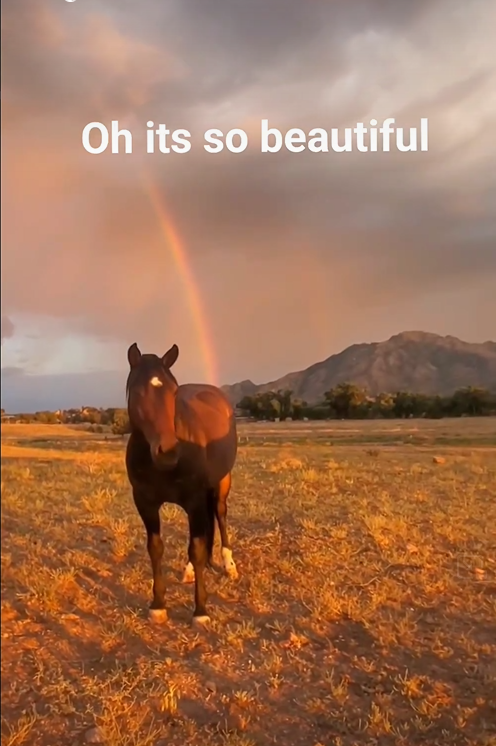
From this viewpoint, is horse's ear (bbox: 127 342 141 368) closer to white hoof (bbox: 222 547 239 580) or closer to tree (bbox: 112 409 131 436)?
tree (bbox: 112 409 131 436)

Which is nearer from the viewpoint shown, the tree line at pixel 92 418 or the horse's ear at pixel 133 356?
the horse's ear at pixel 133 356

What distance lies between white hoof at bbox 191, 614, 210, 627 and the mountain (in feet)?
3.61

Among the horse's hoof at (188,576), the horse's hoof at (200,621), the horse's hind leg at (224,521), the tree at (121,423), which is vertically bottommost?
the horse's hoof at (200,621)

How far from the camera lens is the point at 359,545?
3.30 meters

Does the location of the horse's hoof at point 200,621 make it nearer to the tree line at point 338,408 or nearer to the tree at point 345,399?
the tree line at point 338,408

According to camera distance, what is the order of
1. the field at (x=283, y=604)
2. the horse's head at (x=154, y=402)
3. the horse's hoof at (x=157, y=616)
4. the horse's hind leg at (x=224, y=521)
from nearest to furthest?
the field at (x=283, y=604), the horse's head at (x=154, y=402), the horse's hoof at (x=157, y=616), the horse's hind leg at (x=224, y=521)

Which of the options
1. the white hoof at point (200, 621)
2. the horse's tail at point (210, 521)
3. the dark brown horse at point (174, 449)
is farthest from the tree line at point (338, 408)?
the white hoof at point (200, 621)

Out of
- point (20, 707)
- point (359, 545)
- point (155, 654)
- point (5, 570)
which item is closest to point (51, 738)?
point (20, 707)

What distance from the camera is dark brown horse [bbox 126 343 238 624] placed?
8.27ft

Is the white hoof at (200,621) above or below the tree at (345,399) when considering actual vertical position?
below

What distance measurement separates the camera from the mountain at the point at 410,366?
300 cm

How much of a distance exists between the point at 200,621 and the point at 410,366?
60.8 inches

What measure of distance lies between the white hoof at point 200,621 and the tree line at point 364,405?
1.00 m

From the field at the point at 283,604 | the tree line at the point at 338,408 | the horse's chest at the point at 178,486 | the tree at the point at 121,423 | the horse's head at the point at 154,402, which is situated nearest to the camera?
the field at the point at 283,604
